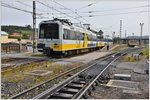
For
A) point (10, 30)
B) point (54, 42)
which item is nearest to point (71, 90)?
point (54, 42)

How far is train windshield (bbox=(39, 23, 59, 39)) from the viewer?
69.0 feet

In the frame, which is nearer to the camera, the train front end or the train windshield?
the train front end

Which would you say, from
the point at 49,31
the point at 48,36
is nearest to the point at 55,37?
the point at 48,36

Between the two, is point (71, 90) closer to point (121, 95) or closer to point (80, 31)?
point (121, 95)

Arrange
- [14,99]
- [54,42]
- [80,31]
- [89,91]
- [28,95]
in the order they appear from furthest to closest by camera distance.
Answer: [80,31], [54,42], [89,91], [28,95], [14,99]

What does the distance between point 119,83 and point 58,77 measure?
2.73 m

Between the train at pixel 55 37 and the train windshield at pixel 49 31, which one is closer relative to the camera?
the train at pixel 55 37

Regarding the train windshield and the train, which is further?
the train windshield

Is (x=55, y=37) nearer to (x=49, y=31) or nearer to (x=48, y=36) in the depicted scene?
(x=48, y=36)

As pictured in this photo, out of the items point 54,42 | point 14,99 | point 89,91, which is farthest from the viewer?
point 54,42

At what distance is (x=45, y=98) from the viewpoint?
7.18 meters

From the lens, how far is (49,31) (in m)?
21.4

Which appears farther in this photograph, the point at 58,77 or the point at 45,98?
the point at 58,77

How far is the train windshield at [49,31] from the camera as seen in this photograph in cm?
2104
